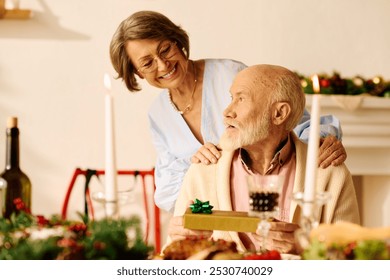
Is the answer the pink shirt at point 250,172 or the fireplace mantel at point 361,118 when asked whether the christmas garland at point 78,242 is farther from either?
the fireplace mantel at point 361,118

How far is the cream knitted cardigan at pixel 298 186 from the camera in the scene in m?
2.09

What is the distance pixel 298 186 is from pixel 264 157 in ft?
0.41

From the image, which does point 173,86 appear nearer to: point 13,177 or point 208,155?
point 208,155

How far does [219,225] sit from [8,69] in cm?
129

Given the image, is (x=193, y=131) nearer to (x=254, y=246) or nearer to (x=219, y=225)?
(x=254, y=246)

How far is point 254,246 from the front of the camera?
2021 millimetres

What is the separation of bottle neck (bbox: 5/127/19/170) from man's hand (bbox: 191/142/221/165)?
70 centimetres

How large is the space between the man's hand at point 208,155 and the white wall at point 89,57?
0.46 m

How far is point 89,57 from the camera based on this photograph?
2.65 m

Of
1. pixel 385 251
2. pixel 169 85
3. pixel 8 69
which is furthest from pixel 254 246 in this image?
pixel 8 69

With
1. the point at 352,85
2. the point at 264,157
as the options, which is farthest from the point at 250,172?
the point at 352,85
